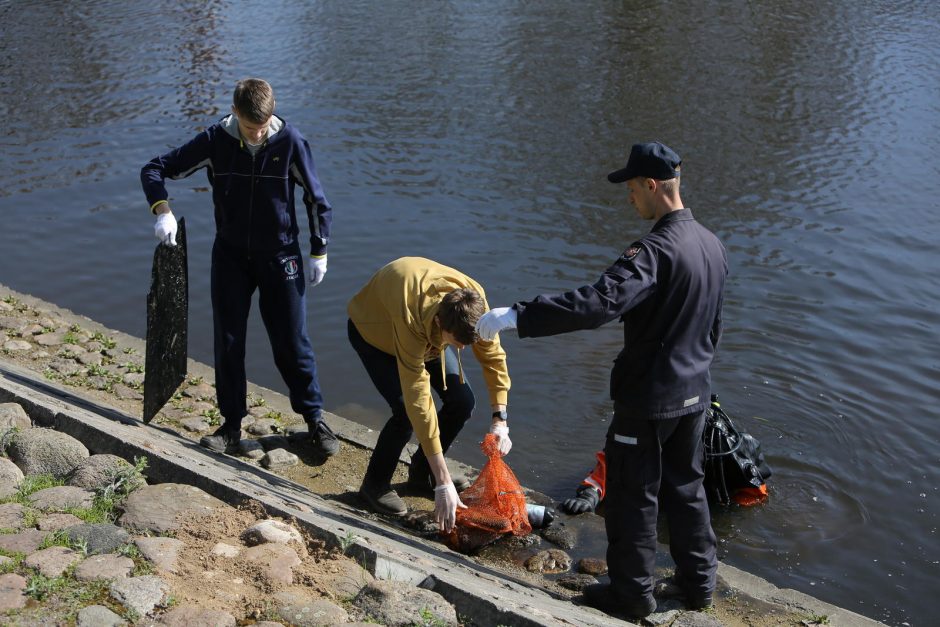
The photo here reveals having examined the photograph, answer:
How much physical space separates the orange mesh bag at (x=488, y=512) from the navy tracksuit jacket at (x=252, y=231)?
54.9 inches

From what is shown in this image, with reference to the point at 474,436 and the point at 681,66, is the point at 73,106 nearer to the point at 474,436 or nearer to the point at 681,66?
the point at 681,66

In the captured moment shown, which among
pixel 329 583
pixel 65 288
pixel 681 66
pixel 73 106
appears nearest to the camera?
pixel 329 583

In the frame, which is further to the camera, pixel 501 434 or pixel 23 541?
pixel 501 434

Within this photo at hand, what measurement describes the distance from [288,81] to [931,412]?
37.4 feet

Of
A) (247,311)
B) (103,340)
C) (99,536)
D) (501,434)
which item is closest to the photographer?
(99,536)

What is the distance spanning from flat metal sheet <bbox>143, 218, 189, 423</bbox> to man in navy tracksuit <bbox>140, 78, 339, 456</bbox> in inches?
8.0

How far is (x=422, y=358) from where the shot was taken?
4.54m

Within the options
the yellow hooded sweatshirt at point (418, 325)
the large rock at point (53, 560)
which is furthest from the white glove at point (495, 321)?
the large rock at point (53, 560)

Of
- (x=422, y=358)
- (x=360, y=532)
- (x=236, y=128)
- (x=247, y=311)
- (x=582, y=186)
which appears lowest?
(x=360, y=532)

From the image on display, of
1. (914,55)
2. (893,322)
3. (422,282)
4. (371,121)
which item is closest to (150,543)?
(422,282)

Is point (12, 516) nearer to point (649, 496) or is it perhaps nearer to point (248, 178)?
point (248, 178)

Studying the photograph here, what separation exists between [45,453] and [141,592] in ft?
4.58

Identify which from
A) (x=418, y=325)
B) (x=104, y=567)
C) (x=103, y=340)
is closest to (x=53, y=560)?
(x=104, y=567)

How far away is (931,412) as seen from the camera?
7285mm
